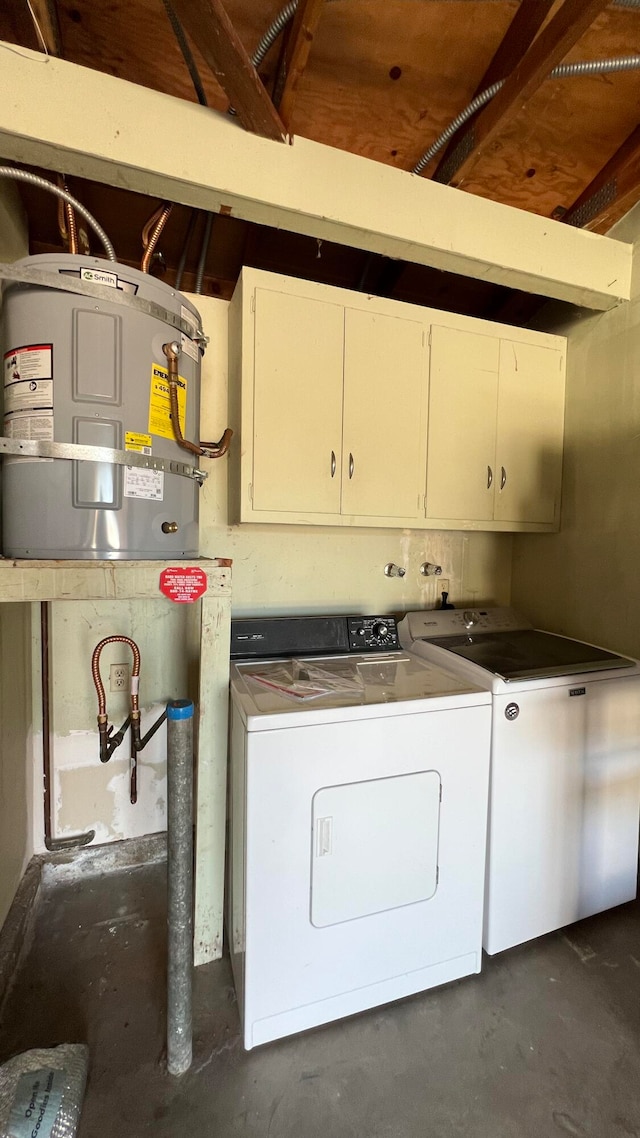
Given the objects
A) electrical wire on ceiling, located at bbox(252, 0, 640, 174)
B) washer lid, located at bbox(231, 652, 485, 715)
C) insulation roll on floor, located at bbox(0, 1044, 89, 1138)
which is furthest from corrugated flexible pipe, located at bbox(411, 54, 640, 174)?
insulation roll on floor, located at bbox(0, 1044, 89, 1138)

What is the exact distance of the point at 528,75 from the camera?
122 centimetres

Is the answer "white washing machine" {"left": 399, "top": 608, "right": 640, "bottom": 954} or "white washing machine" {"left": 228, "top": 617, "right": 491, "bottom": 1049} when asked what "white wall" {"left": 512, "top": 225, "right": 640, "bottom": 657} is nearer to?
"white washing machine" {"left": 399, "top": 608, "right": 640, "bottom": 954}

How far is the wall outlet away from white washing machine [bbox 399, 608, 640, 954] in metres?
1.18

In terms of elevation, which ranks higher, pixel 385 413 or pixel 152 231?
pixel 152 231

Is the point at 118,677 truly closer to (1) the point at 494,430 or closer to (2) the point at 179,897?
(2) the point at 179,897

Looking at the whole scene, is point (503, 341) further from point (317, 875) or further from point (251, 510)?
point (317, 875)

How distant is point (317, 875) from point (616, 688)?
3.69 ft

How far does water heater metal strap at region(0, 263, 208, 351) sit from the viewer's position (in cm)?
100

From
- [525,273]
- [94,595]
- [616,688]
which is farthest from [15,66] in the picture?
[616,688]

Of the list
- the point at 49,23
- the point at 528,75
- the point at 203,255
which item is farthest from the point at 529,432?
the point at 49,23

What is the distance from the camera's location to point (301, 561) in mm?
1979

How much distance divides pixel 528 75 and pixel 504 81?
Result: 0.13 m

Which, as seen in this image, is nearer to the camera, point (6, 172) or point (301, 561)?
point (6, 172)

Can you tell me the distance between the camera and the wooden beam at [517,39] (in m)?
1.22
